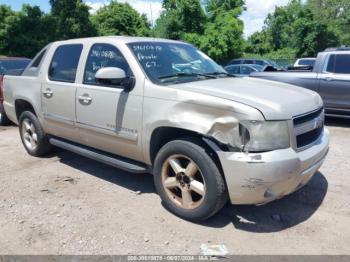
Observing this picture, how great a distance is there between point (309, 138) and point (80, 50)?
10.2ft

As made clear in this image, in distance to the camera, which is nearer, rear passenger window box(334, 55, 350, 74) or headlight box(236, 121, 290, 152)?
headlight box(236, 121, 290, 152)

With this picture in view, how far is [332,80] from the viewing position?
823cm

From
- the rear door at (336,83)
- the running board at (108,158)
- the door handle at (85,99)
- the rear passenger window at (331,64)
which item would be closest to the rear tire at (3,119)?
the running board at (108,158)

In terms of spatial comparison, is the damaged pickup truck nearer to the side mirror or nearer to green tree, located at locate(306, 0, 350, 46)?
the side mirror

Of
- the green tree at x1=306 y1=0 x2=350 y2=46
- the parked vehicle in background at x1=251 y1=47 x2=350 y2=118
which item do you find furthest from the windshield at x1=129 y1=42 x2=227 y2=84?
the green tree at x1=306 y1=0 x2=350 y2=46

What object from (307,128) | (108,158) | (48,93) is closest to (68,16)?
(48,93)

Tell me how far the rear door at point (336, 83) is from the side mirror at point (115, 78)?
5.69 m

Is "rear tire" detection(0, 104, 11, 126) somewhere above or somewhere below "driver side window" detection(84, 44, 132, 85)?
below

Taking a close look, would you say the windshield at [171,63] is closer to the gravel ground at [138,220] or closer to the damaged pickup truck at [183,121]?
the damaged pickup truck at [183,121]

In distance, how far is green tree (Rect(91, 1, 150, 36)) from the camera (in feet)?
118

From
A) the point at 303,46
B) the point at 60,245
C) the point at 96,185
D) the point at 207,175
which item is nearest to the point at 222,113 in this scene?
the point at 207,175

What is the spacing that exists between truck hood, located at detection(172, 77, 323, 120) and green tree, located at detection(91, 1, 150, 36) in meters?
31.8

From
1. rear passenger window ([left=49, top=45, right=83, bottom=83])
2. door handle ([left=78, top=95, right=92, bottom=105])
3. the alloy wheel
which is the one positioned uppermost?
rear passenger window ([left=49, top=45, right=83, bottom=83])

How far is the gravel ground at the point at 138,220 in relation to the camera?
3.43 metres
